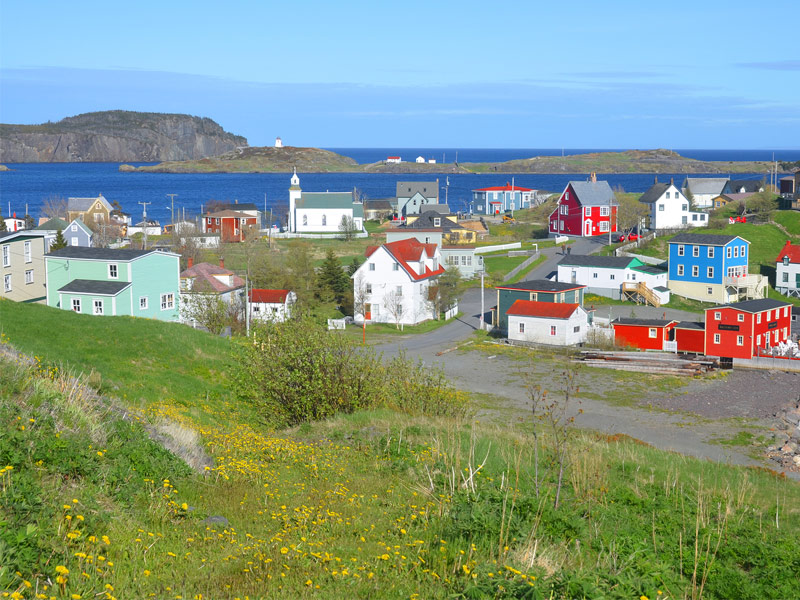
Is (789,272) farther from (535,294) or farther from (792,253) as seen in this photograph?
(535,294)

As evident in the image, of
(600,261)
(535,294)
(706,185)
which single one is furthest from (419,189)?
(535,294)

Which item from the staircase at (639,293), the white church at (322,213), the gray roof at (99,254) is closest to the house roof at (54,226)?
the white church at (322,213)

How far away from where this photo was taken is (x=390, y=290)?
161ft

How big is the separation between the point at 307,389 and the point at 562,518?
879cm

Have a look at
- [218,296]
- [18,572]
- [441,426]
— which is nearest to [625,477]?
[441,426]

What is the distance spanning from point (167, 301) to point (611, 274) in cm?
3048

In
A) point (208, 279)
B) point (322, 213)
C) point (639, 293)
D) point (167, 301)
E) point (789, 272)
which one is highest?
point (322, 213)

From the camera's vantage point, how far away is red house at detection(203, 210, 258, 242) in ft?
282

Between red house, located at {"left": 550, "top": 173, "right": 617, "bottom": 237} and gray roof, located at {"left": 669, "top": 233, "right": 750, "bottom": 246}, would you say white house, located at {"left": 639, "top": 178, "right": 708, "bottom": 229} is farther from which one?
gray roof, located at {"left": 669, "top": 233, "right": 750, "bottom": 246}

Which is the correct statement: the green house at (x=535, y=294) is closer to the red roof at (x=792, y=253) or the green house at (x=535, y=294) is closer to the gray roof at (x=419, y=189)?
the red roof at (x=792, y=253)

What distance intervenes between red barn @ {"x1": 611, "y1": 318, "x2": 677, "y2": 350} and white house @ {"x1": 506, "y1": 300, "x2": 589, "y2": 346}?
1994mm

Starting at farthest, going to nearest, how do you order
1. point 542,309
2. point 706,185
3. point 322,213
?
1. point 706,185
2. point 322,213
3. point 542,309

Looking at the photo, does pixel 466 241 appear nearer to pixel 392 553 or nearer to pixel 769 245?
pixel 769 245

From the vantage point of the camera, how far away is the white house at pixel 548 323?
42.8 metres
